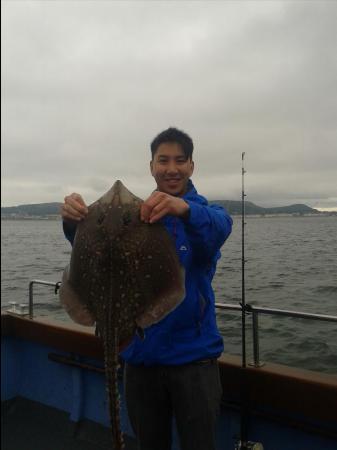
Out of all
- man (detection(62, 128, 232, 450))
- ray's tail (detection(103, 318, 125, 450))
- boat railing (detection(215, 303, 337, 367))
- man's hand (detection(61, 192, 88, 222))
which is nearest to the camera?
ray's tail (detection(103, 318, 125, 450))

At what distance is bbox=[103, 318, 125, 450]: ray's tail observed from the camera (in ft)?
6.20

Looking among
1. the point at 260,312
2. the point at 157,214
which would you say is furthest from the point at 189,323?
the point at 260,312

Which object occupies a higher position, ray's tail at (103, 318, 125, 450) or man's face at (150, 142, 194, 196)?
man's face at (150, 142, 194, 196)

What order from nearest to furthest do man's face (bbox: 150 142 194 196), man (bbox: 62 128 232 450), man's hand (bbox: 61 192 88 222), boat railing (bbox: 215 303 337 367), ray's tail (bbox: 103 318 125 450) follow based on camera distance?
ray's tail (bbox: 103 318 125 450) < man's hand (bbox: 61 192 88 222) < man (bbox: 62 128 232 450) < man's face (bbox: 150 142 194 196) < boat railing (bbox: 215 303 337 367)

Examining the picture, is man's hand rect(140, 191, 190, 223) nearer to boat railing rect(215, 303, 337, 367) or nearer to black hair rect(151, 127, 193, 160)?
black hair rect(151, 127, 193, 160)

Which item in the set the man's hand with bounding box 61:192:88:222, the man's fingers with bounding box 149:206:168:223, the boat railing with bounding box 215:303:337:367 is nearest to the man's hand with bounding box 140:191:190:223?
the man's fingers with bounding box 149:206:168:223

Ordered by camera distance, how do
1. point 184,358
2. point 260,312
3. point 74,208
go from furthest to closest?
point 260,312
point 184,358
point 74,208

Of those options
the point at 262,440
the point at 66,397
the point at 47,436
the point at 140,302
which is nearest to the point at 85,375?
the point at 66,397

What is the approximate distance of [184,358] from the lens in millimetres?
2377

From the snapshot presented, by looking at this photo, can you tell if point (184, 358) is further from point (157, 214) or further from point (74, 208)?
point (74, 208)

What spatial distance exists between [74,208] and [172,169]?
73 cm

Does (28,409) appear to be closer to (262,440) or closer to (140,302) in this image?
(262,440)

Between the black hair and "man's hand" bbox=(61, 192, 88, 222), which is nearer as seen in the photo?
"man's hand" bbox=(61, 192, 88, 222)

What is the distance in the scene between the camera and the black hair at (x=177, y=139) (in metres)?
2.70
